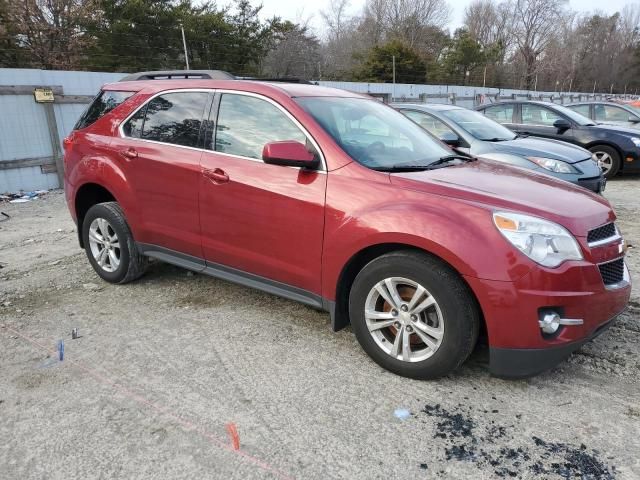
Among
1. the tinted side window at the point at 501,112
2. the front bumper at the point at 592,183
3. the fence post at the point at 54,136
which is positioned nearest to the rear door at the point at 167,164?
the front bumper at the point at 592,183

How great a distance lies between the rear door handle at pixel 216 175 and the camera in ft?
11.6

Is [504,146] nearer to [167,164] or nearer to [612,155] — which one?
[612,155]

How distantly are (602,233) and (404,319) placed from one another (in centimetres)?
124

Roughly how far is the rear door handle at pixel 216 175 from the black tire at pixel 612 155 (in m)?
8.77

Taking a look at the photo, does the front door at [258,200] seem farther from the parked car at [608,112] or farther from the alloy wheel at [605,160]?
the parked car at [608,112]

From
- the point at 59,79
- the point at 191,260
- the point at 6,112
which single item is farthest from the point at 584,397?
the point at 59,79

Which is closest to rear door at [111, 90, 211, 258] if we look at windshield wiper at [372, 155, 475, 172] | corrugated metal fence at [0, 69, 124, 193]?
windshield wiper at [372, 155, 475, 172]

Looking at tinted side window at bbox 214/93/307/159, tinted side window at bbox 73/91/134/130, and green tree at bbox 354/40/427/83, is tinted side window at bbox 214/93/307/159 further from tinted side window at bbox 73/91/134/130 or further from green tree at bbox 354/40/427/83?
green tree at bbox 354/40/427/83

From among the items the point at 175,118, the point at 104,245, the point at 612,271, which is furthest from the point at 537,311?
the point at 104,245

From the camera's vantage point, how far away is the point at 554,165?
6.63m

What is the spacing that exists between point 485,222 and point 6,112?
9.27 meters

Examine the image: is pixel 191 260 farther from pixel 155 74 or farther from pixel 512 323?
pixel 512 323

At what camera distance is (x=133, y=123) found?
13.9 feet

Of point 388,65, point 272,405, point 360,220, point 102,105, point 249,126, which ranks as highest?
point 388,65
